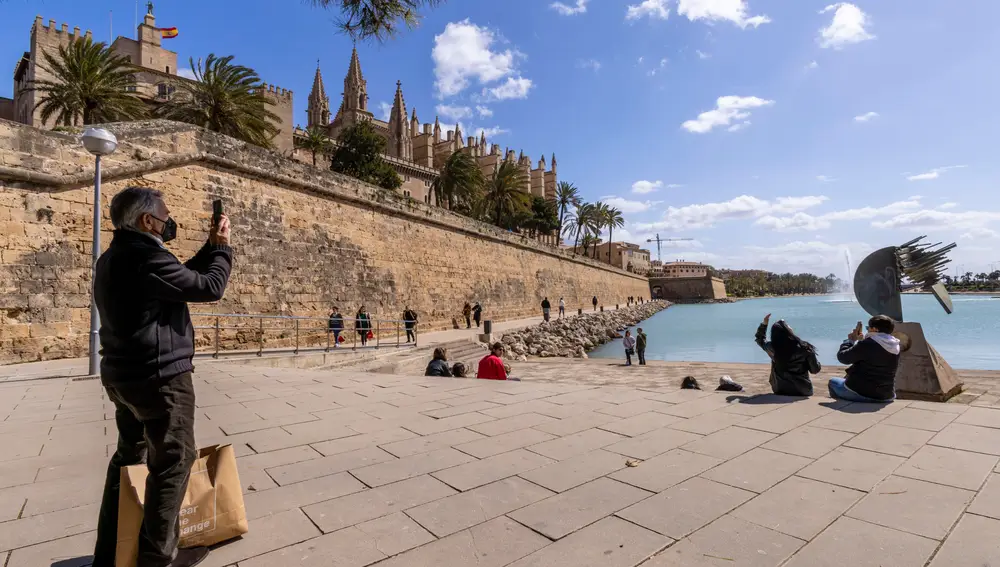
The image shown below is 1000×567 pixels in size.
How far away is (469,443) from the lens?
376 centimetres

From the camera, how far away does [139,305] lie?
182 centimetres

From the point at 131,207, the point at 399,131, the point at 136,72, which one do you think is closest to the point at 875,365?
the point at 131,207

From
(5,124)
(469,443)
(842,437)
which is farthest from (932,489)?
(5,124)

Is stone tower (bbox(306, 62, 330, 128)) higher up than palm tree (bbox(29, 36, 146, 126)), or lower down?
higher up

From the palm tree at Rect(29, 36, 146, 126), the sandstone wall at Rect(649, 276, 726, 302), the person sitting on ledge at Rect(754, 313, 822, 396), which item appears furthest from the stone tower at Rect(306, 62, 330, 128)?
the person sitting on ledge at Rect(754, 313, 822, 396)

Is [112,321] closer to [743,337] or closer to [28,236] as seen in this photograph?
[28,236]

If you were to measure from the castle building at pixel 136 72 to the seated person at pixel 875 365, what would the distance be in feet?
80.3

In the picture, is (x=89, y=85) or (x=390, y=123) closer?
(x=89, y=85)

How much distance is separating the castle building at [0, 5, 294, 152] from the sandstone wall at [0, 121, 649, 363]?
36.7 feet

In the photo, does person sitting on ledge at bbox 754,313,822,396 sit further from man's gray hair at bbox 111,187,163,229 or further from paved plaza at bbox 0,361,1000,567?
man's gray hair at bbox 111,187,163,229

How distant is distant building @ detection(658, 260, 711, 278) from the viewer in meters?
115

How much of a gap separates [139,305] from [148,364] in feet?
0.76

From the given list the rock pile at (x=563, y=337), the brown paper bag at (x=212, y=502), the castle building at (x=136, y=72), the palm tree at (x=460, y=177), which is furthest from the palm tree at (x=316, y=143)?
the brown paper bag at (x=212, y=502)

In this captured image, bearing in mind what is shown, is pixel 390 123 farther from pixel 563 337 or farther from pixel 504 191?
pixel 563 337
